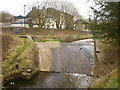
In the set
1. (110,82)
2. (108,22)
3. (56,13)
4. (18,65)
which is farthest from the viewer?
(56,13)

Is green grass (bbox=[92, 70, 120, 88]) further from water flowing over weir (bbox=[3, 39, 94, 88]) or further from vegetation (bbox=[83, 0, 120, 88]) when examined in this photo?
water flowing over weir (bbox=[3, 39, 94, 88])

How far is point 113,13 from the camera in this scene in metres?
5.63

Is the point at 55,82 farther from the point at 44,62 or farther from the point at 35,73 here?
the point at 44,62

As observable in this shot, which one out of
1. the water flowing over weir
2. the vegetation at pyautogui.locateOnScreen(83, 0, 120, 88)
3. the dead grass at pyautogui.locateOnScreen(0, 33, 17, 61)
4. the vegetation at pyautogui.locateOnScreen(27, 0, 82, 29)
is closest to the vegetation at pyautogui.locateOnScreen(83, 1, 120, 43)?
the vegetation at pyautogui.locateOnScreen(83, 0, 120, 88)

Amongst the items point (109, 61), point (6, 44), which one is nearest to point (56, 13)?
point (6, 44)

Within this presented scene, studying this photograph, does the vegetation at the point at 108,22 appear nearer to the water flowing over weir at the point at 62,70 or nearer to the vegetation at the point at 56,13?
the water flowing over weir at the point at 62,70

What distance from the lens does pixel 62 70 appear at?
234 inches

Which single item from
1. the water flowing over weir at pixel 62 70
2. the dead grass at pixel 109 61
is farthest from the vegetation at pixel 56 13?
the dead grass at pixel 109 61

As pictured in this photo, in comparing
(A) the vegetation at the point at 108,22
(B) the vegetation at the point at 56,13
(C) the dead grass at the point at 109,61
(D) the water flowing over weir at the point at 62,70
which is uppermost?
(B) the vegetation at the point at 56,13

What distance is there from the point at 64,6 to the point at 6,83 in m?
21.8

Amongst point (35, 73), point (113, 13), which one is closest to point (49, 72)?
point (35, 73)

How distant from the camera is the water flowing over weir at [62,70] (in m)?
6.51

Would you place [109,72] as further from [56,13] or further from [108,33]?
[56,13]

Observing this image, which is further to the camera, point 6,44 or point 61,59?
point 6,44
